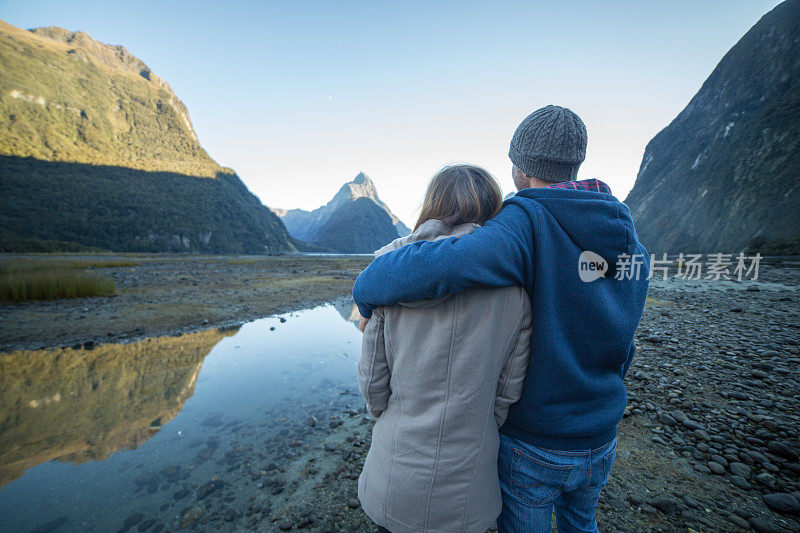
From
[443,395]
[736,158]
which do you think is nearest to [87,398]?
[443,395]

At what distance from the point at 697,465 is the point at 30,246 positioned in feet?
222

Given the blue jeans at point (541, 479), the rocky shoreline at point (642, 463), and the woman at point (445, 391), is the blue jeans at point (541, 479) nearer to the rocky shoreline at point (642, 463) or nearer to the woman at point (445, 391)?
the woman at point (445, 391)

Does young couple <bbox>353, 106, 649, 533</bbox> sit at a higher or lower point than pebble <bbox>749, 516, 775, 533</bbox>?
higher

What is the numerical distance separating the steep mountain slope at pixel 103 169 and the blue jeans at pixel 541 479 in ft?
214

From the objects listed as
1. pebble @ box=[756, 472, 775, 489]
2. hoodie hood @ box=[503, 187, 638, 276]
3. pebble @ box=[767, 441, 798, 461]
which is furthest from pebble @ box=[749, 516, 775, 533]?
hoodie hood @ box=[503, 187, 638, 276]

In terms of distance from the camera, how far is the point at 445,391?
1078 millimetres

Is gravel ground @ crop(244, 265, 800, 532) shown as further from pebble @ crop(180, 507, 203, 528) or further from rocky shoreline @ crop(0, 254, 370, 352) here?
rocky shoreline @ crop(0, 254, 370, 352)

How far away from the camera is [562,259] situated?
3.56 ft

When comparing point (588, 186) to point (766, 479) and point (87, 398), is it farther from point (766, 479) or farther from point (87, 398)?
point (87, 398)

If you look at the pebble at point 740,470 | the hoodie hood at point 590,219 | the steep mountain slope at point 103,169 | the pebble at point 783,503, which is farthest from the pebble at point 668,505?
the steep mountain slope at point 103,169

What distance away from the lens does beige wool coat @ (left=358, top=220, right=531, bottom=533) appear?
3.46 feet

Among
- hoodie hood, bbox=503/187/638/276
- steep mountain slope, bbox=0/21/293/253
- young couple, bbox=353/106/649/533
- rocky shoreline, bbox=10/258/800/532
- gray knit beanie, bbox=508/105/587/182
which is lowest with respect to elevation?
rocky shoreline, bbox=10/258/800/532

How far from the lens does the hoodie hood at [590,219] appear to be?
1084 mm

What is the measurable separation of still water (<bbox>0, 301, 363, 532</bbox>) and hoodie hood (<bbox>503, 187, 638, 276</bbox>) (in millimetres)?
3677
